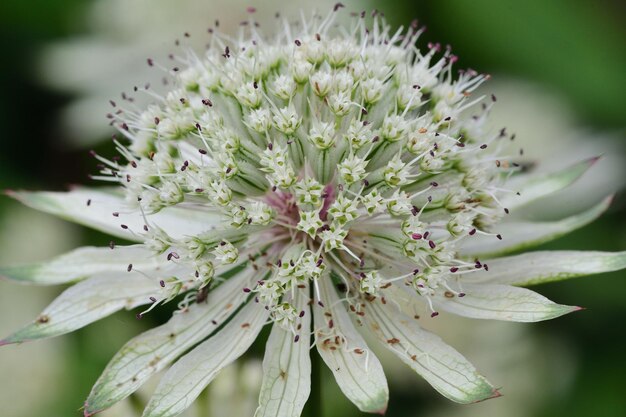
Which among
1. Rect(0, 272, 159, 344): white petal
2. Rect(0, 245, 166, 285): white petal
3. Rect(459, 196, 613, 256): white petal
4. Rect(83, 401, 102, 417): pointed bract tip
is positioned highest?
Rect(0, 245, 166, 285): white petal

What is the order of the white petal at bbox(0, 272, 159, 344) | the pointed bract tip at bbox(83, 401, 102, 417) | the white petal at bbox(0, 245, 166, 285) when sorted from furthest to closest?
the white petal at bbox(0, 245, 166, 285) → the white petal at bbox(0, 272, 159, 344) → the pointed bract tip at bbox(83, 401, 102, 417)

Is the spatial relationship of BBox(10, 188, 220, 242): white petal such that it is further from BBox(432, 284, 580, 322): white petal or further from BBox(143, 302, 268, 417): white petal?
BBox(432, 284, 580, 322): white petal

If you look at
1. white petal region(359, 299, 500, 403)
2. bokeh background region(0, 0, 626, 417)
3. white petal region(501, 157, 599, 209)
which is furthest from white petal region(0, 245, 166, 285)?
white petal region(501, 157, 599, 209)

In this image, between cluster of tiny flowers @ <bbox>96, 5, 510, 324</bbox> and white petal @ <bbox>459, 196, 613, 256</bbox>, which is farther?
white petal @ <bbox>459, 196, 613, 256</bbox>

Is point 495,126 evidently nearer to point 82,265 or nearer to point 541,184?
point 541,184

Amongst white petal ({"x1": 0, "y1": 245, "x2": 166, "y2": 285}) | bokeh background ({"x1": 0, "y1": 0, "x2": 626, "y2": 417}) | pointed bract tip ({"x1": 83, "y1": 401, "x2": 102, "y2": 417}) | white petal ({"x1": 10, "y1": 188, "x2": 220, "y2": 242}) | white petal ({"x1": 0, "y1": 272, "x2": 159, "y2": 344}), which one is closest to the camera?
pointed bract tip ({"x1": 83, "y1": 401, "x2": 102, "y2": 417})

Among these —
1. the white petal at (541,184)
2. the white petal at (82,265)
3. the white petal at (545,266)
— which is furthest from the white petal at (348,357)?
the white petal at (541,184)

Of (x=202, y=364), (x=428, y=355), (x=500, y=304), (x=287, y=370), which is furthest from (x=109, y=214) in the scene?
(x=500, y=304)
